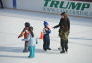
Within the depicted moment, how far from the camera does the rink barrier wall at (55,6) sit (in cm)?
1844

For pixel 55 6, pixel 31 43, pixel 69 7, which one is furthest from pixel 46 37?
pixel 55 6

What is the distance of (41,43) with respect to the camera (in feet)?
36.9

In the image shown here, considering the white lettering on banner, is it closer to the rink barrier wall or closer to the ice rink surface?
the rink barrier wall

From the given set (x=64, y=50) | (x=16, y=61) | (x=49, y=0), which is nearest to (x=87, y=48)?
(x=64, y=50)

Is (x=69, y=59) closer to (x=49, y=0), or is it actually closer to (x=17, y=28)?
(x=17, y=28)

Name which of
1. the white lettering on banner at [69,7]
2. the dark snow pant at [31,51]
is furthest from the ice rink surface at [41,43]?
the white lettering on banner at [69,7]

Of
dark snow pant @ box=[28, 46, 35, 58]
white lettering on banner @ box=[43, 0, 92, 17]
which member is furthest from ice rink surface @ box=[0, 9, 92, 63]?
white lettering on banner @ box=[43, 0, 92, 17]

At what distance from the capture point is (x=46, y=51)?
10.1 metres

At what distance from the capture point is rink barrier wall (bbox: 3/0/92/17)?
726 inches

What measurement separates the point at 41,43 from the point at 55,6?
8.53 m

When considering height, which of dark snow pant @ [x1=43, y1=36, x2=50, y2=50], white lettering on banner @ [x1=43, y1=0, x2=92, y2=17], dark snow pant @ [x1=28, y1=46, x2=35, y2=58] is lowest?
dark snow pant @ [x1=28, y1=46, x2=35, y2=58]

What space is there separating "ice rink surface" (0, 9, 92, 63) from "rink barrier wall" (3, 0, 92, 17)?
1321 mm

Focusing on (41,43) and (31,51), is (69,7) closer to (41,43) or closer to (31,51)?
(41,43)

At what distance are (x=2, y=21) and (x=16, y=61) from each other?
300 inches
